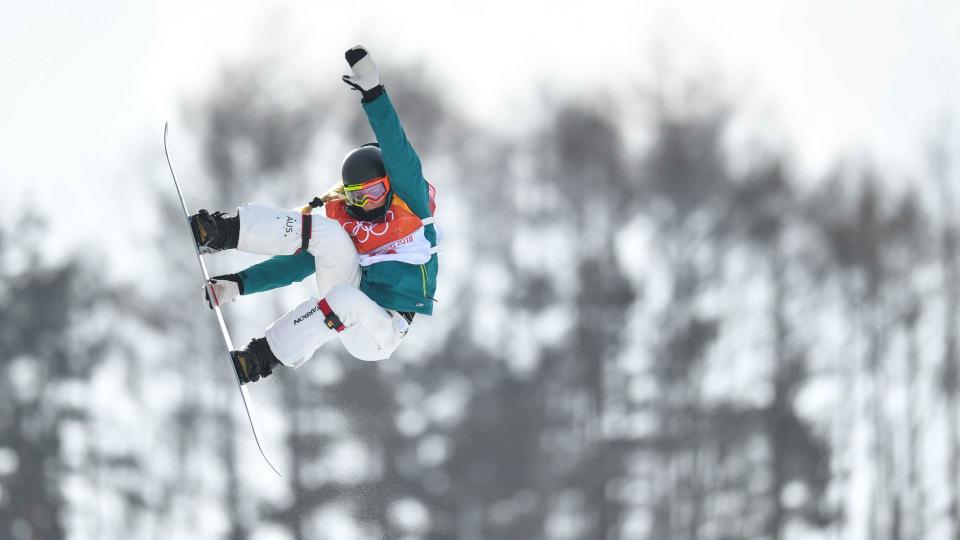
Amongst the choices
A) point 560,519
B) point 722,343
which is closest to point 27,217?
point 560,519

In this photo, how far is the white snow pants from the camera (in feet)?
26.3

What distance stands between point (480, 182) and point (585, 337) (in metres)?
3.46

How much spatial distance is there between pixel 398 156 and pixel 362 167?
269 mm

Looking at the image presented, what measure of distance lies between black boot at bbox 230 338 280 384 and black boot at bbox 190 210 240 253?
597 millimetres

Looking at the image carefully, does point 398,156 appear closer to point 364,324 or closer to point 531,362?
point 364,324

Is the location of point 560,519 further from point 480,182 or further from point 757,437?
point 480,182

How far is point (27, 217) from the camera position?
22109 mm

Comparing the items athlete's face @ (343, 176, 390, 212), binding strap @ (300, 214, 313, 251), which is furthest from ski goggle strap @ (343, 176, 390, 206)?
binding strap @ (300, 214, 313, 251)

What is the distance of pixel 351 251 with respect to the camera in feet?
27.6

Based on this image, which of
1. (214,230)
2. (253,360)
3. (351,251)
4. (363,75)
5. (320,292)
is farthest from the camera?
(320,292)

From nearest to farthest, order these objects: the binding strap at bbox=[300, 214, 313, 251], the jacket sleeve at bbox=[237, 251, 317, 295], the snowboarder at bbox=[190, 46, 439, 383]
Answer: the snowboarder at bbox=[190, 46, 439, 383]
the binding strap at bbox=[300, 214, 313, 251]
the jacket sleeve at bbox=[237, 251, 317, 295]

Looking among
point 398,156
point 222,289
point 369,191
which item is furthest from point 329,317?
point 398,156

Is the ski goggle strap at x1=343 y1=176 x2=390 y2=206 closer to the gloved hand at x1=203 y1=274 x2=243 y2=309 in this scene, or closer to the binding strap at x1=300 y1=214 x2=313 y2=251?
the binding strap at x1=300 y1=214 x2=313 y2=251

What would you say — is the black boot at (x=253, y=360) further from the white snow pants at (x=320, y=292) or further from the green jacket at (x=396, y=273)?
the green jacket at (x=396, y=273)
